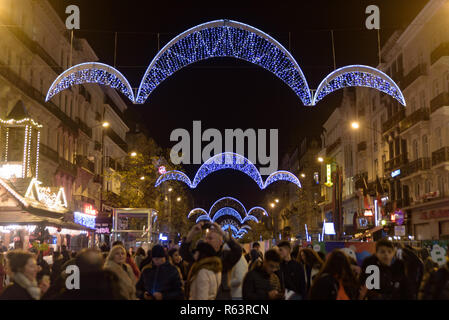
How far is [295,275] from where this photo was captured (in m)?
8.60

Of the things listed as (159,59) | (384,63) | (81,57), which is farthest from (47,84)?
(384,63)

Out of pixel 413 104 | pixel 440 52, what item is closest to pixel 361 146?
pixel 413 104

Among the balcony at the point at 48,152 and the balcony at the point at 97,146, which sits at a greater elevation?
the balcony at the point at 97,146

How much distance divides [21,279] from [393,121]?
4203 cm

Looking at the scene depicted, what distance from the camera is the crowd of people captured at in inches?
229

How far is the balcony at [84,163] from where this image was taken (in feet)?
160

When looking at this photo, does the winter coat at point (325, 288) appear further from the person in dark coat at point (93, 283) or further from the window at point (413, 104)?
the window at point (413, 104)

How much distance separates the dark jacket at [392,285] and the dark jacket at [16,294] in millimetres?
4257

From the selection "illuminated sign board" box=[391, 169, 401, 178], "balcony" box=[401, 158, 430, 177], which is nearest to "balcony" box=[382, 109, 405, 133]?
"illuminated sign board" box=[391, 169, 401, 178]

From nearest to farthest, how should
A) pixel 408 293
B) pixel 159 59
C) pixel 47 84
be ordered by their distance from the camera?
pixel 408 293
pixel 159 59
pixel 47 84

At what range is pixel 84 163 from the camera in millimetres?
49781

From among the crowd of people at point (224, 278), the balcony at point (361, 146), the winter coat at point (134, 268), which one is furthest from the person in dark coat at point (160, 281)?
the balcony at point (361, 146)
